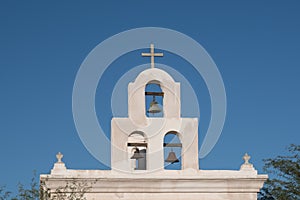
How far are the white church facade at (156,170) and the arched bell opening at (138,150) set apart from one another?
68 mm

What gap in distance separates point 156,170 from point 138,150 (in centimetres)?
236

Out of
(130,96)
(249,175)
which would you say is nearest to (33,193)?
(130,96)

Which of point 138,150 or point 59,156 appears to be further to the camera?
point 138,150

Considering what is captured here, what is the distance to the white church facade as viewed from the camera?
20422mm

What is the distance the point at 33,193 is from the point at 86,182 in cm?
131

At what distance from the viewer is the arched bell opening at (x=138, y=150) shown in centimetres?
2188

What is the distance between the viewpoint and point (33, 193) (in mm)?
19797

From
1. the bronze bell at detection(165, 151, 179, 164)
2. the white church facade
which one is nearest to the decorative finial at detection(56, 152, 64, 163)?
the white church facade

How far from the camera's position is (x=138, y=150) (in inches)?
912

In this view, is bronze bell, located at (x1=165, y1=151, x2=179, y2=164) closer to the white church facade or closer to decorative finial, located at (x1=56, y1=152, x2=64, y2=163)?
the white church facade

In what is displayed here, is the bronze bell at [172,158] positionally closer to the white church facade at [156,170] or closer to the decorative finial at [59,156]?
the white church facade at [156,170]

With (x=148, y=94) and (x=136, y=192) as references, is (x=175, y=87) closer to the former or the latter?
(x=148, y=94)

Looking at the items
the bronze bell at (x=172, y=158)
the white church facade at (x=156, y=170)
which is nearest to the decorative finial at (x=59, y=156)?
the white church facade at (x=156, y=170)

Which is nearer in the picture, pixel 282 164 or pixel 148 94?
Answer: pixel 148 94
